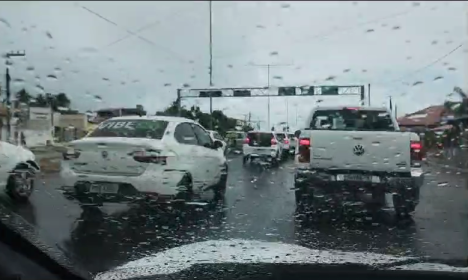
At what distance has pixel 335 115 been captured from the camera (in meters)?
9.86

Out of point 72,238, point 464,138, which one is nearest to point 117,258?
point 72,238

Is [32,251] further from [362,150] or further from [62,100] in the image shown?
[362,150]

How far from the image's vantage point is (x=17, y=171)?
8625 millimetres

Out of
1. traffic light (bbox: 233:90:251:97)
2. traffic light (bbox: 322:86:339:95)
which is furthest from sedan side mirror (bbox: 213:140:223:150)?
traffic light (bbox: 322:86:339:95)

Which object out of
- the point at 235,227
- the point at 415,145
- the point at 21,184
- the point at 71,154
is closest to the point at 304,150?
the point at 415,145

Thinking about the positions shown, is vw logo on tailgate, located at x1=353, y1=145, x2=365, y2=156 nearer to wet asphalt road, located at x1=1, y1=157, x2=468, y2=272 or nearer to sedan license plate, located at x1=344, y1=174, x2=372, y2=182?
sedan license plate, located at x1=344, y1=174, x2=372, y2=182

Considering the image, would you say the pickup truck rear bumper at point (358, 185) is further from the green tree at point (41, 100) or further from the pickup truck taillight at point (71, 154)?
the green tree at point (41, 100)

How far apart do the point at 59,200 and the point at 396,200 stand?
4.89 metres

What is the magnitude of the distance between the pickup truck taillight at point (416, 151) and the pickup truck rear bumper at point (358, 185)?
0.16 metres

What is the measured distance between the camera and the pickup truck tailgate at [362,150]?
870 cm

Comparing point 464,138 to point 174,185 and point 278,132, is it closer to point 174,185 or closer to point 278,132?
point 278,132

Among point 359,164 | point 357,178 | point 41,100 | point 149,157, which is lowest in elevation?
point 357,178

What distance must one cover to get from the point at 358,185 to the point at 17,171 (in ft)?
15.5

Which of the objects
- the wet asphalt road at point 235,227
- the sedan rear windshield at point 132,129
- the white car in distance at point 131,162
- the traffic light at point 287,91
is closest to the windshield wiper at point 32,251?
the wet asphalt road at point 235,227
